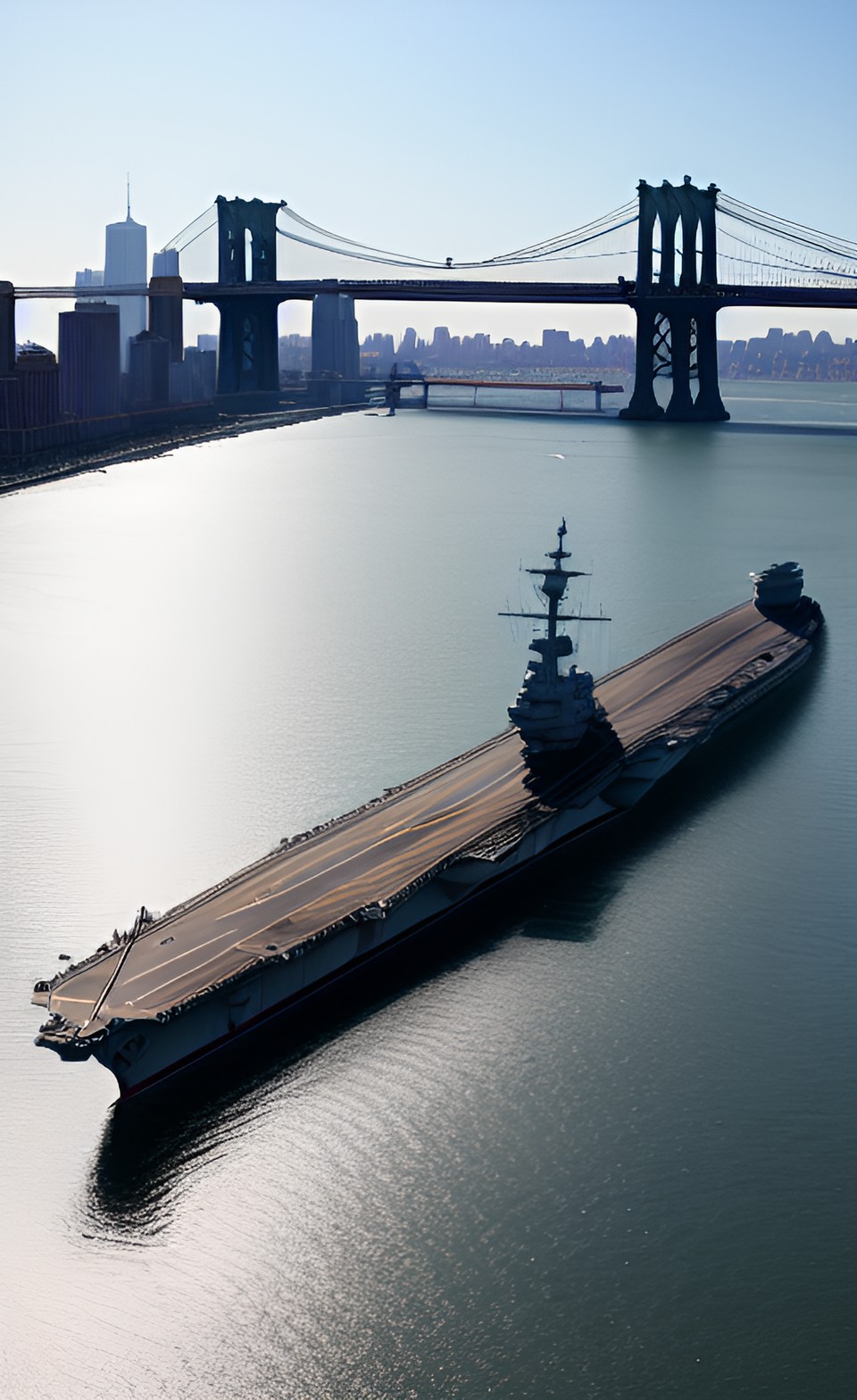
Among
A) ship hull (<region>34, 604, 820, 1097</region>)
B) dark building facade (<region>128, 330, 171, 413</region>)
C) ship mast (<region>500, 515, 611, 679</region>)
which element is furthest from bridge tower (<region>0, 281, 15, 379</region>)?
ship mast (<region>500, 515, 611, 679</region>)

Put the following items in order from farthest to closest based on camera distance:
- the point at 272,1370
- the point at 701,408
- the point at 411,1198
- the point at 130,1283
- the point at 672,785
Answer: the point at 701,408, the point at 672,785, the point at 411,1198, the point at 130,1283, the point at 272,1370

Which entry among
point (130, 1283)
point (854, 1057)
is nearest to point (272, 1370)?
point (130, 1283)

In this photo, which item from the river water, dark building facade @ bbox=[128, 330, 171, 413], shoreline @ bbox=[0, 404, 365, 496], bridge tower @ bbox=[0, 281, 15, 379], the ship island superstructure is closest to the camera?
the river water

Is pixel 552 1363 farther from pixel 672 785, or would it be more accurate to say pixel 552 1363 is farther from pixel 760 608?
pixel 760 608

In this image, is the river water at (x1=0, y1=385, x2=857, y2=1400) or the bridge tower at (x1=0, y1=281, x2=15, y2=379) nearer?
the river water at (x1=0, y1=385, x2=857, y2=1400)

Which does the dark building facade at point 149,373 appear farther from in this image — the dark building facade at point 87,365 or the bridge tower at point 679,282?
the bridge tower at point 679,282

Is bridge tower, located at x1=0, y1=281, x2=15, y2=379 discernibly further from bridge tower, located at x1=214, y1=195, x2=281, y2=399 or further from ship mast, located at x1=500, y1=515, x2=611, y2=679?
ship mast, located at x1=500, y1=515, x2=611, y2=679
